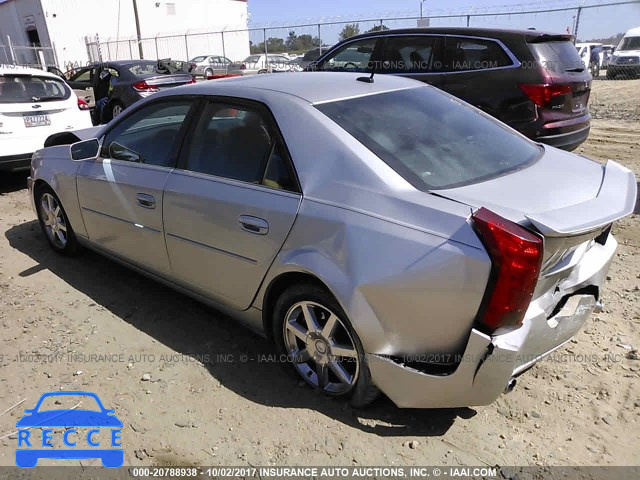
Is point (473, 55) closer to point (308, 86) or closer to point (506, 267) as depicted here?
point (308, 86)

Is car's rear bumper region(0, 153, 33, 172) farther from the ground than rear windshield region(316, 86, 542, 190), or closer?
closer

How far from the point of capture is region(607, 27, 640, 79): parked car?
21.5 m

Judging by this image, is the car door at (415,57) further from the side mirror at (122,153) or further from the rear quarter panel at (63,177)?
the rear quarter panel at (63,177)

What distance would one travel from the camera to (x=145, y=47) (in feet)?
114

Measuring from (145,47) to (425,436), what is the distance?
37068 millimetres

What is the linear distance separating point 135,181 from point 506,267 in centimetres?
256

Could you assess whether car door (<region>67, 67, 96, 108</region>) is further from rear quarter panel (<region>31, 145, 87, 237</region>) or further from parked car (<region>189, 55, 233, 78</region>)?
parked car (<region>189, 55, 233, 78</region>)

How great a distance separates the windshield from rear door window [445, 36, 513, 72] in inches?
822

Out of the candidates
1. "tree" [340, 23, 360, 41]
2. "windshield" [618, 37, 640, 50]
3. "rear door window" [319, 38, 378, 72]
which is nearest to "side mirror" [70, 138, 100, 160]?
"rear door window" [319, 38, 378, 72]

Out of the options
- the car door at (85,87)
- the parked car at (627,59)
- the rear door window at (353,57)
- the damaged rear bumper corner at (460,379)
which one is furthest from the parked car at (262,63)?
the damaged rear bumper corner at (460,379)

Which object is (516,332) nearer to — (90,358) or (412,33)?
(90,358)

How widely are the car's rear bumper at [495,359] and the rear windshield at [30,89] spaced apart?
22.0 ft

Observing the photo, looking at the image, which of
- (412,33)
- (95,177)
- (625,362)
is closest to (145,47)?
(412,33)

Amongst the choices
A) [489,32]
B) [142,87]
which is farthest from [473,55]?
[142,87]
